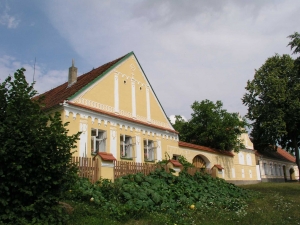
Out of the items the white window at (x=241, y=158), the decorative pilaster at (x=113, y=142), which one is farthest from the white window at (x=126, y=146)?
the white window at (x=241, y=158)

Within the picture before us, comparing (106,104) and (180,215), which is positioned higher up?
(106,104)

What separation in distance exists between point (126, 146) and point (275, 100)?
18624 mm

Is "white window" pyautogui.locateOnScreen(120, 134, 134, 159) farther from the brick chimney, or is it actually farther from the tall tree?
the tall tree

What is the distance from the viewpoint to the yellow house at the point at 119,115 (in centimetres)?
1673

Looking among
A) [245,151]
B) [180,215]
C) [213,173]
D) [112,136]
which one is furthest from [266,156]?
[180,215]

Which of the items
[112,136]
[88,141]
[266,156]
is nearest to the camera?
[88,141]

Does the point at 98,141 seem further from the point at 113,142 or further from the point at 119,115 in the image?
the point at 119,115

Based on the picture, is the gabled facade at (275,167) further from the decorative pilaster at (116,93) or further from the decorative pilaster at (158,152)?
the decorative pilaster at (116,93)

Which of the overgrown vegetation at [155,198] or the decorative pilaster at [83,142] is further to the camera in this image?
the decorative pilaster at [83,142]

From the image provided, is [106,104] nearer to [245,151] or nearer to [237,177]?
[237,177]

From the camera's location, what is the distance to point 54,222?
22.8 ft

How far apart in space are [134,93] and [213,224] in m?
13.3

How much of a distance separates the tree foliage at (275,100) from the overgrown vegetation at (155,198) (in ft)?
65.8

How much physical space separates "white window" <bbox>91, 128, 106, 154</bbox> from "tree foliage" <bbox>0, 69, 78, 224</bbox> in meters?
10.2
